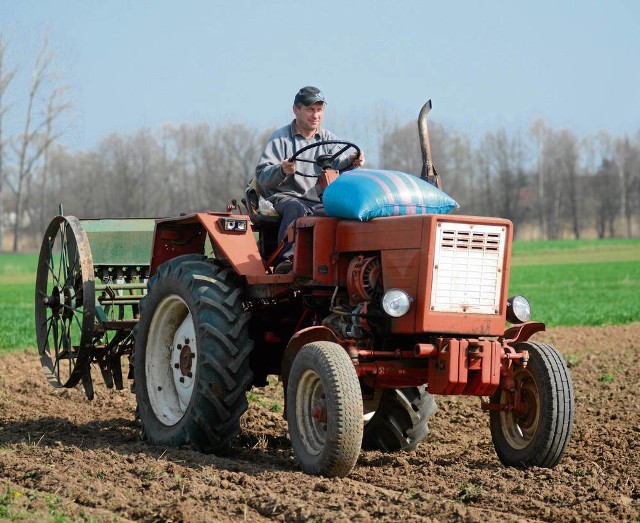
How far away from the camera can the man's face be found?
7.02 m

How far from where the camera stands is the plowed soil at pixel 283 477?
15.2ft

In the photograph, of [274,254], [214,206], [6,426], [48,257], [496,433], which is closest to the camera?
[496,433]

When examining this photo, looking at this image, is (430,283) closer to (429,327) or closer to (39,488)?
(429,327)

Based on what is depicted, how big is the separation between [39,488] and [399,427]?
2.47 m

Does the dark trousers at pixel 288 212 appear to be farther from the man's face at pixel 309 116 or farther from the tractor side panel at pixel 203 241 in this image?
the man's face at pixel 309 116

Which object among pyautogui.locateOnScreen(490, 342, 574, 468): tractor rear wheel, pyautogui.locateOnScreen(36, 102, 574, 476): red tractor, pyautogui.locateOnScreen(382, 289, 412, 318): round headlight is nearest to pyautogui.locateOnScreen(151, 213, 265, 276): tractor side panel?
pyautogui.locateOnScreen(36, 102, 574, 476): red tractor

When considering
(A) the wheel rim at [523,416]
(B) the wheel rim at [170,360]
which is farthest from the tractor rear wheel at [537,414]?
(B) the wheel rim at [170,360]

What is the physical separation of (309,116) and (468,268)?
194cm

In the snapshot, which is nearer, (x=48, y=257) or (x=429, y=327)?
(x=429, y=327)

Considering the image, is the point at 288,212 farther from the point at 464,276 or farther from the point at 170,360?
the point at 464,276

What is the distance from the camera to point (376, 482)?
5555mm

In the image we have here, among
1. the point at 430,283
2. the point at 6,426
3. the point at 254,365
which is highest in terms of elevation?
the point at 430,283

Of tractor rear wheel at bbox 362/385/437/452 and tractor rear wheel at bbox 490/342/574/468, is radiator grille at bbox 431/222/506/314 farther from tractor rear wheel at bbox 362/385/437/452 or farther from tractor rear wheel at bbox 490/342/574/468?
tractor rear wheel at bbox 362/385/437/452

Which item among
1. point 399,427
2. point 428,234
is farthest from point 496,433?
point 428,234
